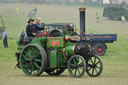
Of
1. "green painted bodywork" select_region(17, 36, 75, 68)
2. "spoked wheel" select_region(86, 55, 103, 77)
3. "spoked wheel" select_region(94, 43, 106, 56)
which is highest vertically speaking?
"green painted bodywork" select_region(17, 36, 75, 68)

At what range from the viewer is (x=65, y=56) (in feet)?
40.9

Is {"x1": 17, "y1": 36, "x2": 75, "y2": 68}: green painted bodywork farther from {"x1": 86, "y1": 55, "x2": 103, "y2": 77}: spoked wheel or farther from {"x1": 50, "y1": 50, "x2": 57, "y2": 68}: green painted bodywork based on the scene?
{"x1": 86, "y1": 55, "x2": 103, "y2": 77}: spoked wheel

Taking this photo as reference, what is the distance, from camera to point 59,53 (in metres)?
12.5

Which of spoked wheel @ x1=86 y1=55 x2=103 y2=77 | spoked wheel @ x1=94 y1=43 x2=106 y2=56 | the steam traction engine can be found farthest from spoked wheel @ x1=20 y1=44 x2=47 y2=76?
spoked wheel @ x1=94 y1=43 x2=106 y2=56

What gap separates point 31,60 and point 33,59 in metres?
0.07

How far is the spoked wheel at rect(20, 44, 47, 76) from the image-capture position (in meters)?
12.4

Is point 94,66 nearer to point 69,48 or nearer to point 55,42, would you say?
point 69,48

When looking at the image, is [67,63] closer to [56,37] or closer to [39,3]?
[56,37]

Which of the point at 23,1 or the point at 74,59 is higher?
the point at 74,59

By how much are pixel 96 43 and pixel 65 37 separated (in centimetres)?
1419

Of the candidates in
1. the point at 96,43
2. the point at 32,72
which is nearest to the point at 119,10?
the point at 96,43

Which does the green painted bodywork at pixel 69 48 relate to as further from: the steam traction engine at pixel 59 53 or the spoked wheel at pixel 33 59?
the spoked wheel at pixel 33 59

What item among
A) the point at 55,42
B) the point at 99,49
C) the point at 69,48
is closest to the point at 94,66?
the point at 69,48

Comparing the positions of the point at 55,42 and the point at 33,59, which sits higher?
the point at 55,42
